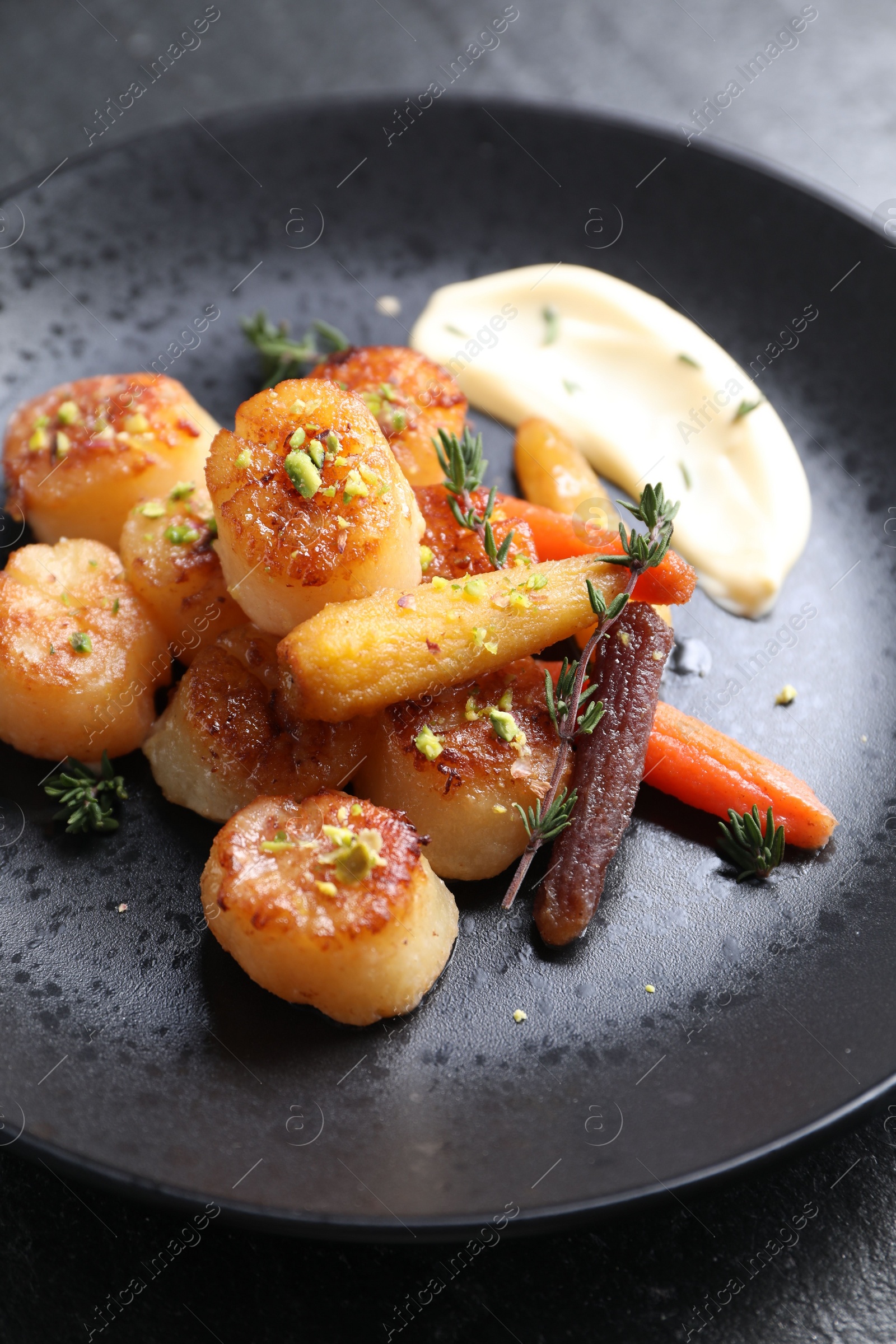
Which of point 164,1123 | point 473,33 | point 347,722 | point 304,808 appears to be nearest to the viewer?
point 164,1123

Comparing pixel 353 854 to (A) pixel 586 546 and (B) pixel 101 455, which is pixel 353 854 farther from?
(B) pixel 101 455

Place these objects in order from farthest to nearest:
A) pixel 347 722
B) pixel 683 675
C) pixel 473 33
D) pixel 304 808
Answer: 1. pixel 473 33
2. pixel 683 675
3. pixel 347 722
4. pixel 304 808

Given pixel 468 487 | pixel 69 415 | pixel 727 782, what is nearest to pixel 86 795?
pixel 69 415

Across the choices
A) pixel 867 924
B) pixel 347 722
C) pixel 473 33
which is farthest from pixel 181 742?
pixel 473 33

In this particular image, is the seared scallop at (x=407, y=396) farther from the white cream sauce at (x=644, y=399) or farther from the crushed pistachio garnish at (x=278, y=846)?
the crushed pistachio garnish at (x=278, y=846)

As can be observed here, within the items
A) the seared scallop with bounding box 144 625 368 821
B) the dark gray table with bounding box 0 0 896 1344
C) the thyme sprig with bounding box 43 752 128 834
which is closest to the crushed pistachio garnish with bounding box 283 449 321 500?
the seared scallop with bounding box 144 625 368 821

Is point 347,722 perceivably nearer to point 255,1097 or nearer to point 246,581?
point 246,581
